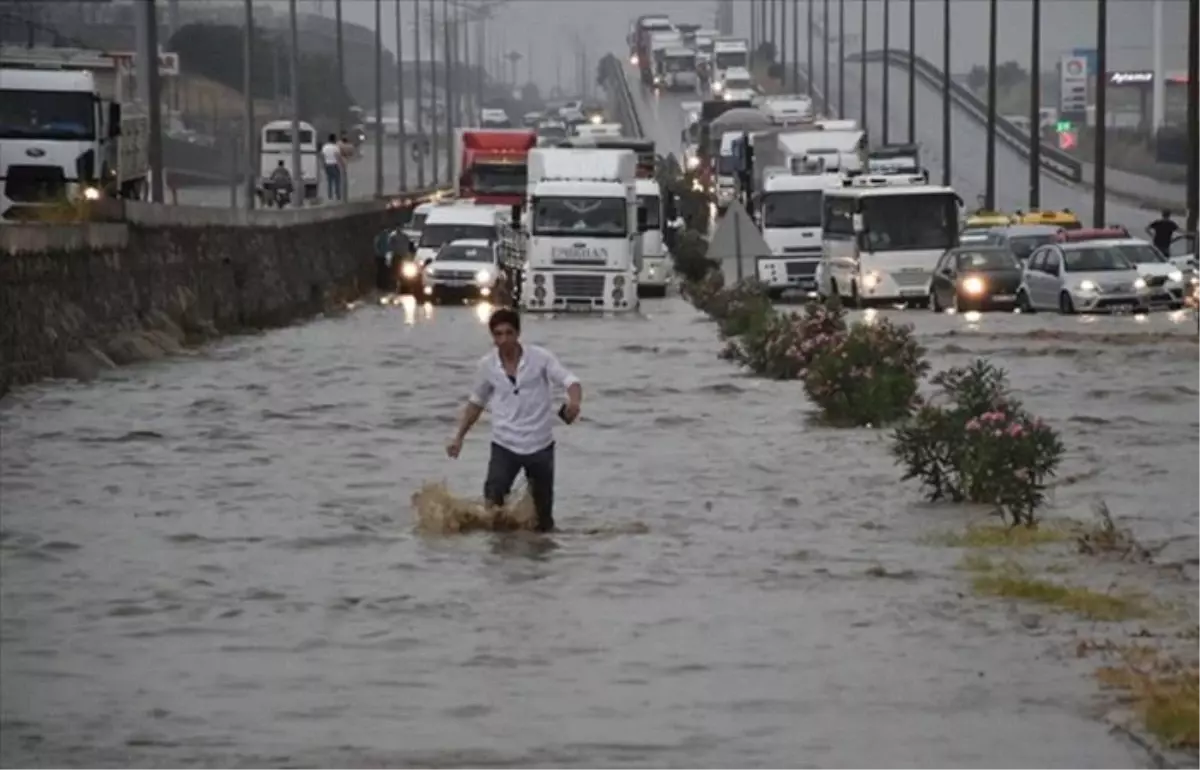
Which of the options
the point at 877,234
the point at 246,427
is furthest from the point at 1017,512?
the point at 877,234

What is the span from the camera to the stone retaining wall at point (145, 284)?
35.0m

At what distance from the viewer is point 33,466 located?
2742 cm

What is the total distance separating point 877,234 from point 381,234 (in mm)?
18079

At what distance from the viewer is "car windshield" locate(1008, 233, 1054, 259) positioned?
60125mm

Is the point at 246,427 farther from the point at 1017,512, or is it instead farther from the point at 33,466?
the point at 1017,512

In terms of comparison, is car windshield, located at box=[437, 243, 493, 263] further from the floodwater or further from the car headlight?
the floodwater

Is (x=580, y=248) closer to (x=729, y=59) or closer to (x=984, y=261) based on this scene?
(x=984, y=261)

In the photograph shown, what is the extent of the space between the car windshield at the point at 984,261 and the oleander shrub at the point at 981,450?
31.9m

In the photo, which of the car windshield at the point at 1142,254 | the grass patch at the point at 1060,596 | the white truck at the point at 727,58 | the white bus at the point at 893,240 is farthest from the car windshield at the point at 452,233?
the white truck at the point at 727,58

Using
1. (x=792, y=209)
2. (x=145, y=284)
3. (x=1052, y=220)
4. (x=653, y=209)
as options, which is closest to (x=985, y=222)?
(x=1052, y=220)

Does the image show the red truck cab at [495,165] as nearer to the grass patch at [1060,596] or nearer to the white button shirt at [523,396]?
the white button shirt at [523,396]

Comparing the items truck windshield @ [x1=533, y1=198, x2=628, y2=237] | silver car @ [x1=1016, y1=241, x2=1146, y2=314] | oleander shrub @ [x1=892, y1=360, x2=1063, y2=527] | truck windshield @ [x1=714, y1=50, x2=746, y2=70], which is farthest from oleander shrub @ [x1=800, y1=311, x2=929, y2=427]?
truck windshield @ [x1=714, y1=50, x2=746, y2=70]

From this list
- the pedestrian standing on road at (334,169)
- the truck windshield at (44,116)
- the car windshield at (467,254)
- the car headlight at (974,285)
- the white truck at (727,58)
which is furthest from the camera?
the white truck at (727,58)

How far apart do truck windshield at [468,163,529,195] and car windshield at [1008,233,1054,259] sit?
2477cm
